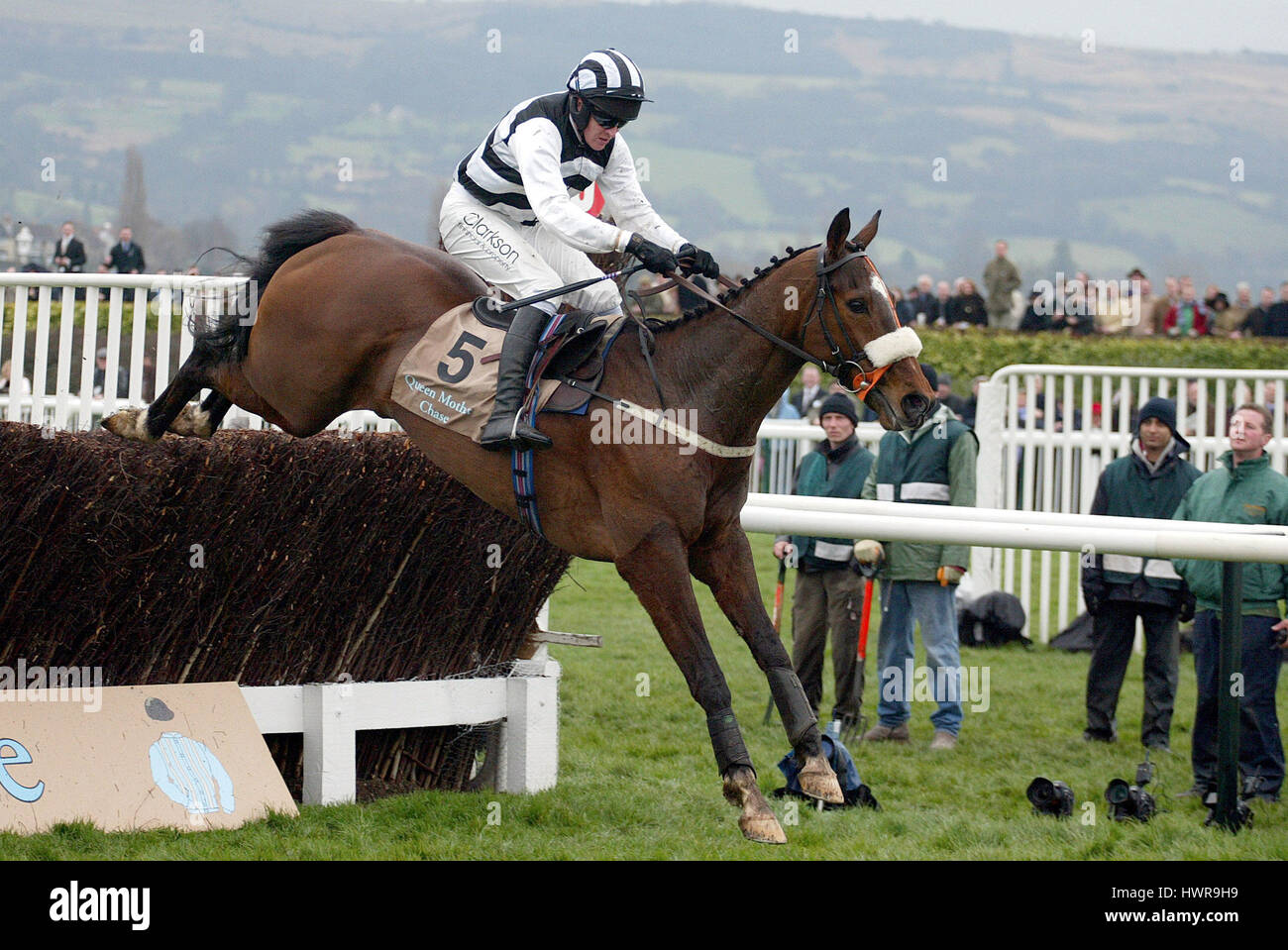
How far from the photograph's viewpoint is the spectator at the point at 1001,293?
23.0m

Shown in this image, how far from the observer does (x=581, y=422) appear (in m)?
4.80

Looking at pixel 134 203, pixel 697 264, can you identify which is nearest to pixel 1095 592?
pixel 697 264

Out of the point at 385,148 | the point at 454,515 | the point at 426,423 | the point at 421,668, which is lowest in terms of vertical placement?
the point at 421,668

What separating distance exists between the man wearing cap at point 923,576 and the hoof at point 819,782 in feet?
9.39

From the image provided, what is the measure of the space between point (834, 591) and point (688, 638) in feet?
11.1

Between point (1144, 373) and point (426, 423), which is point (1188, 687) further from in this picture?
point (426, 423)

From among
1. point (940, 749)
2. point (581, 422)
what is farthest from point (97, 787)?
point (940, 749)

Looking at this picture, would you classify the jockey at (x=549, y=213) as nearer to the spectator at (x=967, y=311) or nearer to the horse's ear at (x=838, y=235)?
the horse's ear at (x=838, y=235)

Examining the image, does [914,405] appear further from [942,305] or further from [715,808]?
[942,305]

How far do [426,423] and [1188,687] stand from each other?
6316mm

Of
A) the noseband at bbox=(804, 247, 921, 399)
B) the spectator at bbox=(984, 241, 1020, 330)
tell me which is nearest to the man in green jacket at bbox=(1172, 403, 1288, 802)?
the noseband at bbox=(804, 247, 921, 399)

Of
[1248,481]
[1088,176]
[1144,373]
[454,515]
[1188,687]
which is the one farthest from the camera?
[1088,176]
